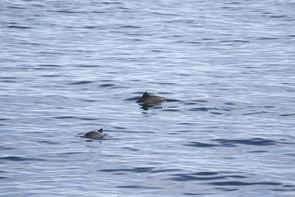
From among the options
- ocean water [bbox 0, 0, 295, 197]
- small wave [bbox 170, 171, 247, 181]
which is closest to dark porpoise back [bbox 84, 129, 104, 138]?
ocean water [bbox 0, 0, 295, 197]

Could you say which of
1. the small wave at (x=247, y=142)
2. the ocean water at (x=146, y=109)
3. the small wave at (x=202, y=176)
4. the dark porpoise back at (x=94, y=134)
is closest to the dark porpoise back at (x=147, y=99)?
the ocean water at (x=146, y=109)

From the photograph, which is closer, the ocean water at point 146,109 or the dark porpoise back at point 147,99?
the ocean water at point 146,109

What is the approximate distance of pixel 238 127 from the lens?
2361cm

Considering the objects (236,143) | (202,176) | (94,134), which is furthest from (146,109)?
(202,176)

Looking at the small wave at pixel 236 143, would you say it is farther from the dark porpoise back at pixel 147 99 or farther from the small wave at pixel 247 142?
the dark porpoise back at pixel 147 99

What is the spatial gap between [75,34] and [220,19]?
13873mm

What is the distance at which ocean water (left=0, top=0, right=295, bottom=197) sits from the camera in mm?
18172

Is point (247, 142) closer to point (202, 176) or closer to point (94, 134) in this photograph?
point (202, 176)

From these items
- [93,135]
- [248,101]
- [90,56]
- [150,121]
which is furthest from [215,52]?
[93,135]

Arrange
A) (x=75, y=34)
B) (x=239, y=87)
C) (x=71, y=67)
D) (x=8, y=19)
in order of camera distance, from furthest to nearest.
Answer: (x=8, y=19), (x=75, y=34), (x=71, y=67), (x=239, y=87)

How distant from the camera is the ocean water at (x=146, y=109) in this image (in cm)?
1817

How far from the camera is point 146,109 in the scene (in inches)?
1032

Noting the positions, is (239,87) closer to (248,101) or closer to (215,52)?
Answer: (248,101)

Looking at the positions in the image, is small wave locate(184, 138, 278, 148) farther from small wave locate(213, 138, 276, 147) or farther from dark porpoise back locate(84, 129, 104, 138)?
dark porpoise back locate(84, 129, 104, 138)
